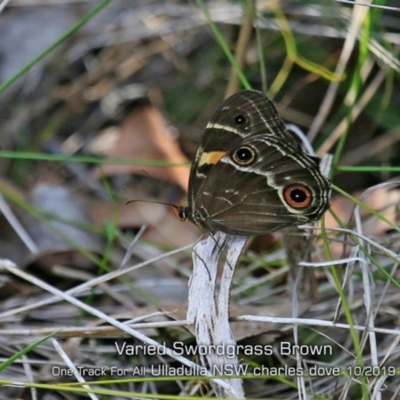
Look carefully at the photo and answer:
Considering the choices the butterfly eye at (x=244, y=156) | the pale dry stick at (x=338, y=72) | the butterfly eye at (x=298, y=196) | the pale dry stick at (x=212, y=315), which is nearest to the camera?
the pale dry stick at (x=212, y=315)

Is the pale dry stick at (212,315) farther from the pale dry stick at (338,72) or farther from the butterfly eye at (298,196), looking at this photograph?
the pale dry stick at (338,72)

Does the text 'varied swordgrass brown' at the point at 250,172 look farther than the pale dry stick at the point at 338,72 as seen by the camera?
No

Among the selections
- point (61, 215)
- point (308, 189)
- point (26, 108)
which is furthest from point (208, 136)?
point (26, 108)

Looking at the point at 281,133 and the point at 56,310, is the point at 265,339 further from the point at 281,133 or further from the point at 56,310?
the point at 56,310

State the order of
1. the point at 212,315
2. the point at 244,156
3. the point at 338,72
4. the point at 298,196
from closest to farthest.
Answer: the point at 212,315 → the point at 298,196 → the point at 244,156 → the point at 338,72

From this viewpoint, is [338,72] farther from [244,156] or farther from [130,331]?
[130,331]

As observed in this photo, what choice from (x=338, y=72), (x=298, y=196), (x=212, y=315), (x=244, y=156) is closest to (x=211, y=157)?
(x=244, y=156)

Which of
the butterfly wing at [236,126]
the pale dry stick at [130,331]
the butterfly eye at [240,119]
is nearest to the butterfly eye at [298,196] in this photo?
the butterfly wing at [236,126]
